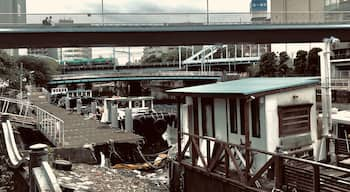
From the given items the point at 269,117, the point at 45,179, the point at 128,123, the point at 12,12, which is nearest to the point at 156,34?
the point at 12,12

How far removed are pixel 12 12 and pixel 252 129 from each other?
1783cm

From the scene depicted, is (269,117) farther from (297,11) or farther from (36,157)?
(297,11)

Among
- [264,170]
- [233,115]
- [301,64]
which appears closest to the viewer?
[264,170]

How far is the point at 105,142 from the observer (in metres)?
18.2

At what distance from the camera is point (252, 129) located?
408 inches

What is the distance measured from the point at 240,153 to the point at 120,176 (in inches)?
237

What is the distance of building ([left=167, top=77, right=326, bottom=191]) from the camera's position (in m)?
9.67

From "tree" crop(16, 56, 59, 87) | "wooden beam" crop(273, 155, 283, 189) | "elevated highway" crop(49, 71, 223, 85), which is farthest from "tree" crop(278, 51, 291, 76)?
"wooden beam" crop(273, 155, 283, 189)

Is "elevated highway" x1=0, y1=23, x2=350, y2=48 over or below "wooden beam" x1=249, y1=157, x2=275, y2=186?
over

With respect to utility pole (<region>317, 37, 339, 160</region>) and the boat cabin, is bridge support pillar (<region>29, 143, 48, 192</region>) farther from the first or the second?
utility pole (<region>317, 37, 339, 160</region>)

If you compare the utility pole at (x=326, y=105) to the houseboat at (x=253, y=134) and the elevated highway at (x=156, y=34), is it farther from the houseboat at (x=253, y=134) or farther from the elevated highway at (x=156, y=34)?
the elevated highway at (x=156, y=34)

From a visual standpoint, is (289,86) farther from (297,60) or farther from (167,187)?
(297,60)

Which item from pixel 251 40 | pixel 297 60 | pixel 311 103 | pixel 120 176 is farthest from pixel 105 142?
pixel 297 60

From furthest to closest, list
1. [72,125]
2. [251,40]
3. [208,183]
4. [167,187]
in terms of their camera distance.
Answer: [251,40] → [72,125] → [167,187] → [208,183]
